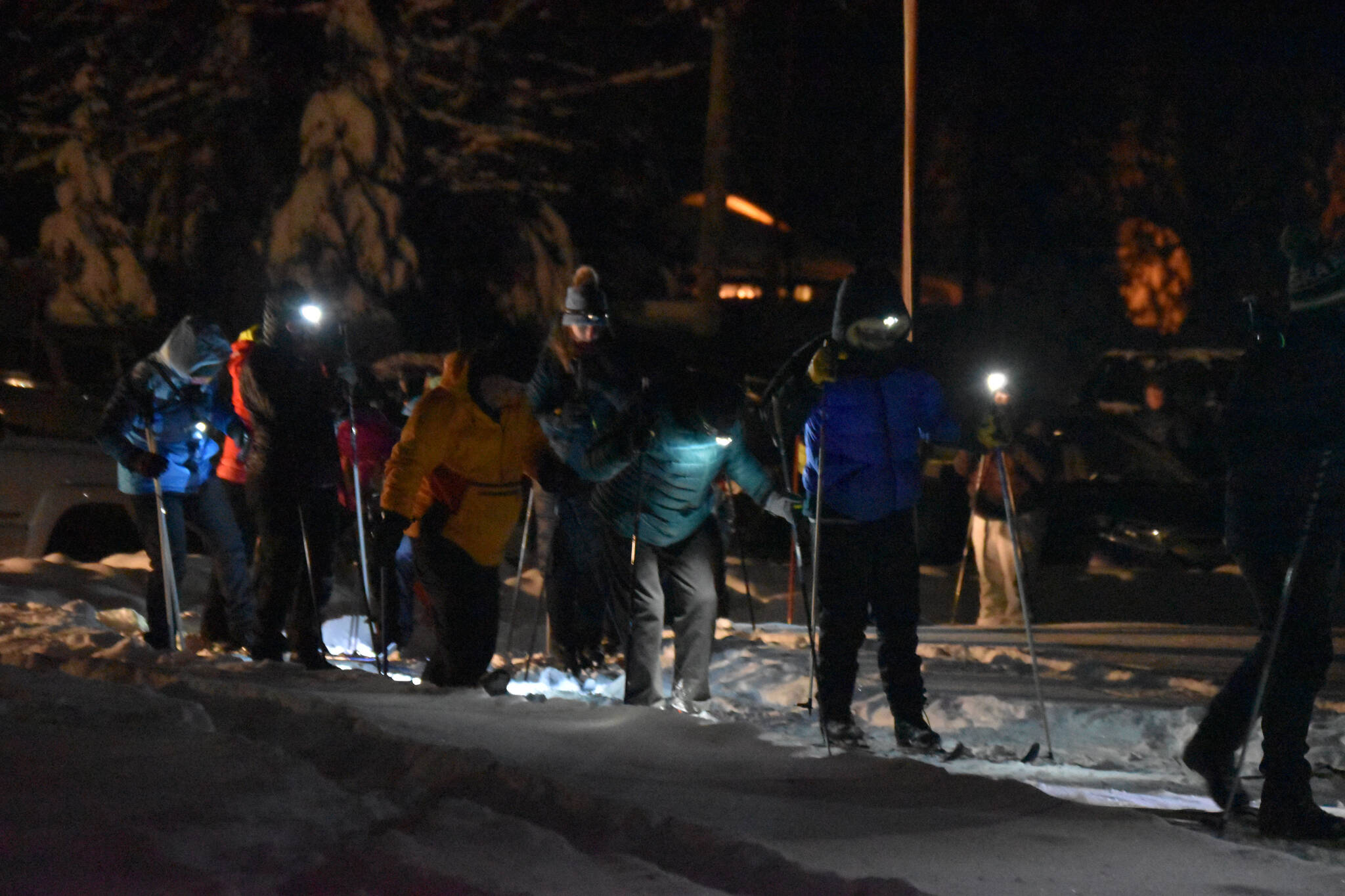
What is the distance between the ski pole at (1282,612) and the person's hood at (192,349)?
17.4 feet

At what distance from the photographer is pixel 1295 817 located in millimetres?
4738

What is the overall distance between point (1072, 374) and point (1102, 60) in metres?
7.22

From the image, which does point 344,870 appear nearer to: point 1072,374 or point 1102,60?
point 1072,374

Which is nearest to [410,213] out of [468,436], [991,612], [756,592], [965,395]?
[965,395]

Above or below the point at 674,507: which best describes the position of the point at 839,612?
below

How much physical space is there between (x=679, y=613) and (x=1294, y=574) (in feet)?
9.69

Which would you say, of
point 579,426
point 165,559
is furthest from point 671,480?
point 165,559

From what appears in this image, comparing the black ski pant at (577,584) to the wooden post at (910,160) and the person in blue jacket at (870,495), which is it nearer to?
the person in blue jacket at (870,495)

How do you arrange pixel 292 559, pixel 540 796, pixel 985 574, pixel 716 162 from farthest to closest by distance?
pixel 716 162 < pixel 985 574 < pixel 292 559 < pixel 540 796

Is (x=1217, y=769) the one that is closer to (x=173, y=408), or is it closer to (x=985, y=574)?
(x=173, y=408)

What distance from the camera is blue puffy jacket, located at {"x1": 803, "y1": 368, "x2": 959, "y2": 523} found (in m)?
6.10

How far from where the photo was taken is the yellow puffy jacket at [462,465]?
6.34m

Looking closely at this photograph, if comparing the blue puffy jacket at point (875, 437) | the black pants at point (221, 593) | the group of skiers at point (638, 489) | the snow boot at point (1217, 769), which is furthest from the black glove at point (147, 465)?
the snow boot at point (1217, 769)

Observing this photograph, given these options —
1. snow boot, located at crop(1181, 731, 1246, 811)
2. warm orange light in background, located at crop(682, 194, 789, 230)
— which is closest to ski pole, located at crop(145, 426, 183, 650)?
snow boot, located at crop(1181, 731, 1246, 811)
